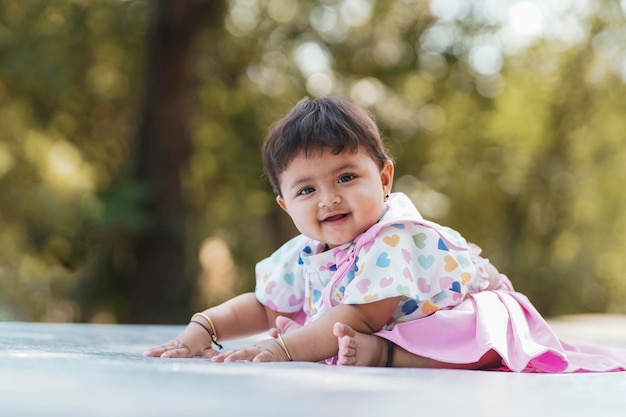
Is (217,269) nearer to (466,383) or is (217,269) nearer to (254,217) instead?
(254,217)

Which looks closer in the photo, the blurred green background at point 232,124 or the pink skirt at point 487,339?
the pink skirt at point 487,339

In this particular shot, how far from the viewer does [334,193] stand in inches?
78.7

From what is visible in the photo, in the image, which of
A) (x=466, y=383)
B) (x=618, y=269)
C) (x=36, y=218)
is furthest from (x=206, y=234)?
(x=618, y=269)

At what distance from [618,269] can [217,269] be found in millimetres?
9411

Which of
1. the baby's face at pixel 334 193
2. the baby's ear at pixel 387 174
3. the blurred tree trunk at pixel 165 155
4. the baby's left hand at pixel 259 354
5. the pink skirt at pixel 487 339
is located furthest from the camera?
the blurred tree trunk at pixel 165 155

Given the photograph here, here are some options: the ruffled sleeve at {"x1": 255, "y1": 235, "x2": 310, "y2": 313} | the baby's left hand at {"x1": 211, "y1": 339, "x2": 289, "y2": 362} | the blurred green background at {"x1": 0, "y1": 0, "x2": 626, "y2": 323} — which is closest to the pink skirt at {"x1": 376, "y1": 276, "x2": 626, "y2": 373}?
the baby's left hand at {"x1": 211, "y1": 339, "x2": 289, "y2": 362}

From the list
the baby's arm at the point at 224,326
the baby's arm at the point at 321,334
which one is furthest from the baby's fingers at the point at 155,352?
the baby's arm at the point at 321,334

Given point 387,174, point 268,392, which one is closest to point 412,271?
point 387,174

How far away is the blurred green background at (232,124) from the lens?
26.2 ft

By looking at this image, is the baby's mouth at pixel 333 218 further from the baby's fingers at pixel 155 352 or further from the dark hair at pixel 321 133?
the baby's fingers at pixel 155 352

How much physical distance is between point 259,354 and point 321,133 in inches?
20.9

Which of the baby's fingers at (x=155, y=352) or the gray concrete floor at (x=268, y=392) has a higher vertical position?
the baby's fingers at (x=155, y=352)

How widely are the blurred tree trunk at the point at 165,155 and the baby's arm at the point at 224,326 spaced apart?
5.53 m

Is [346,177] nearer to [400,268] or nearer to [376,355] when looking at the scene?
[400,268]
